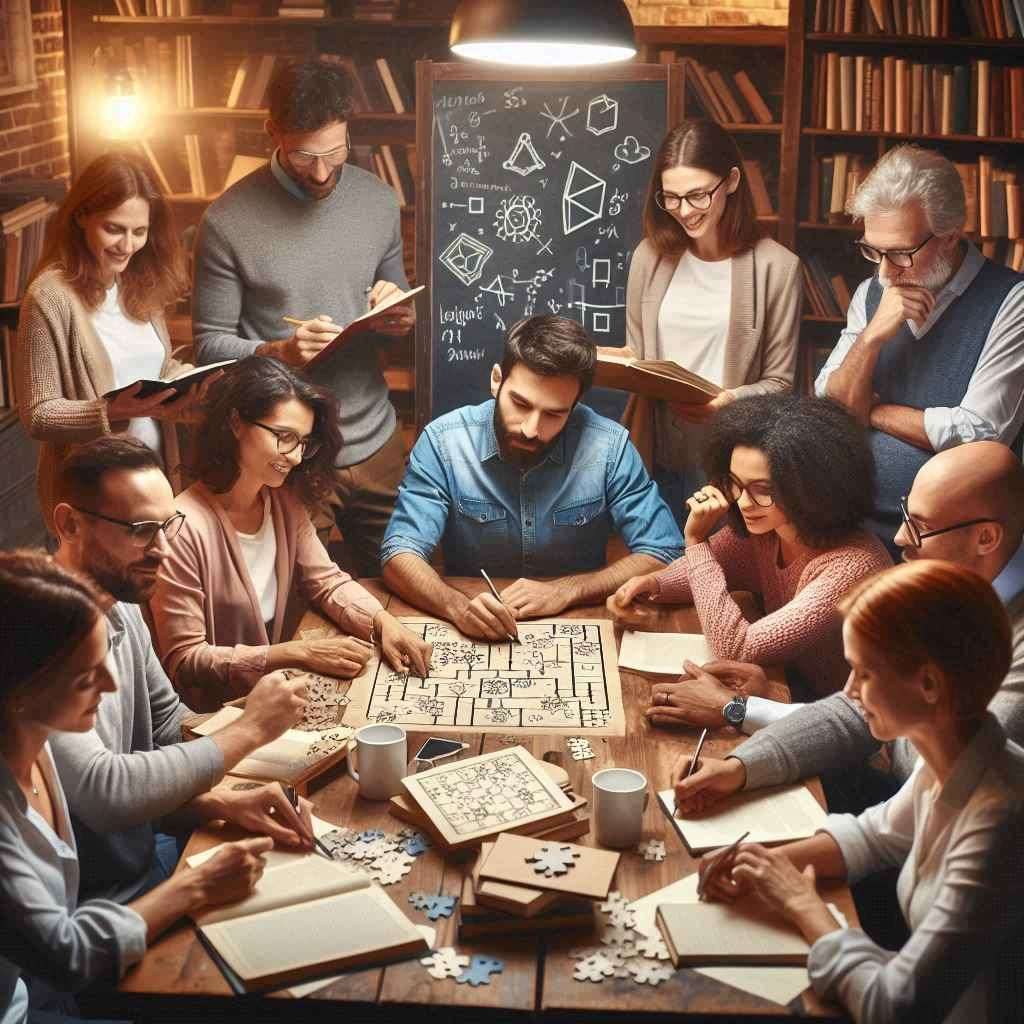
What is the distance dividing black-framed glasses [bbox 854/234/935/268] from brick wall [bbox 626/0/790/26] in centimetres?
319

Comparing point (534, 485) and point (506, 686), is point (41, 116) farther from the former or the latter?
point (506, 686)

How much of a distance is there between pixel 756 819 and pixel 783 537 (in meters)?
0.93

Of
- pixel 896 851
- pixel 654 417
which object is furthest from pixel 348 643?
pixel 654 417

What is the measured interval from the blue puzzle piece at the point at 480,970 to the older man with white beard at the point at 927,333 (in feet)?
6.00

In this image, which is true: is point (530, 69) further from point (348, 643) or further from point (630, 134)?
point (348, 643)

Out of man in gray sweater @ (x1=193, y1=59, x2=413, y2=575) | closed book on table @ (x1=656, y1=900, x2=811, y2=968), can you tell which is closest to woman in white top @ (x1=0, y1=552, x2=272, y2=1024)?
closed book on table @ (x1=656, y1=900, x2=811, y2=968)

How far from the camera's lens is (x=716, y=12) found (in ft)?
20.2

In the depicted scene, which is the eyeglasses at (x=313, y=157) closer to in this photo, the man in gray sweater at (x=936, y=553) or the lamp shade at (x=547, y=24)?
the lamp shade at (x=547, y=24)

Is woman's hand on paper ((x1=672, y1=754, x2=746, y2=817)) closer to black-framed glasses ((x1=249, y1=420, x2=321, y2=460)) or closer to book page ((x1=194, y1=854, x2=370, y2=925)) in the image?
book page ((x1=194, y1=854, x2=370, y2=925))

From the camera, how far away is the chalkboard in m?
4.76

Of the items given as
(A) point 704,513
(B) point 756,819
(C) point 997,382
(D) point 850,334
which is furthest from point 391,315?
(B) point 756,819

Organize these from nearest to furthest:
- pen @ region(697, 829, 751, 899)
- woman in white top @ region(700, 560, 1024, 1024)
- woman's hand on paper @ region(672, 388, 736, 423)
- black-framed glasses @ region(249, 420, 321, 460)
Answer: woman in white top @ region(700, 560, 1024, 1024) < pen @ region(697, 829, 751, 899) < black-framed glasses @ region(249, 420, 321, 460) < woman's hand on paper @ region(672, 388, 736, 423)

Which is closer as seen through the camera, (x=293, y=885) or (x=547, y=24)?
(x=293, y=885)

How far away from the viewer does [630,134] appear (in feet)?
15.6
